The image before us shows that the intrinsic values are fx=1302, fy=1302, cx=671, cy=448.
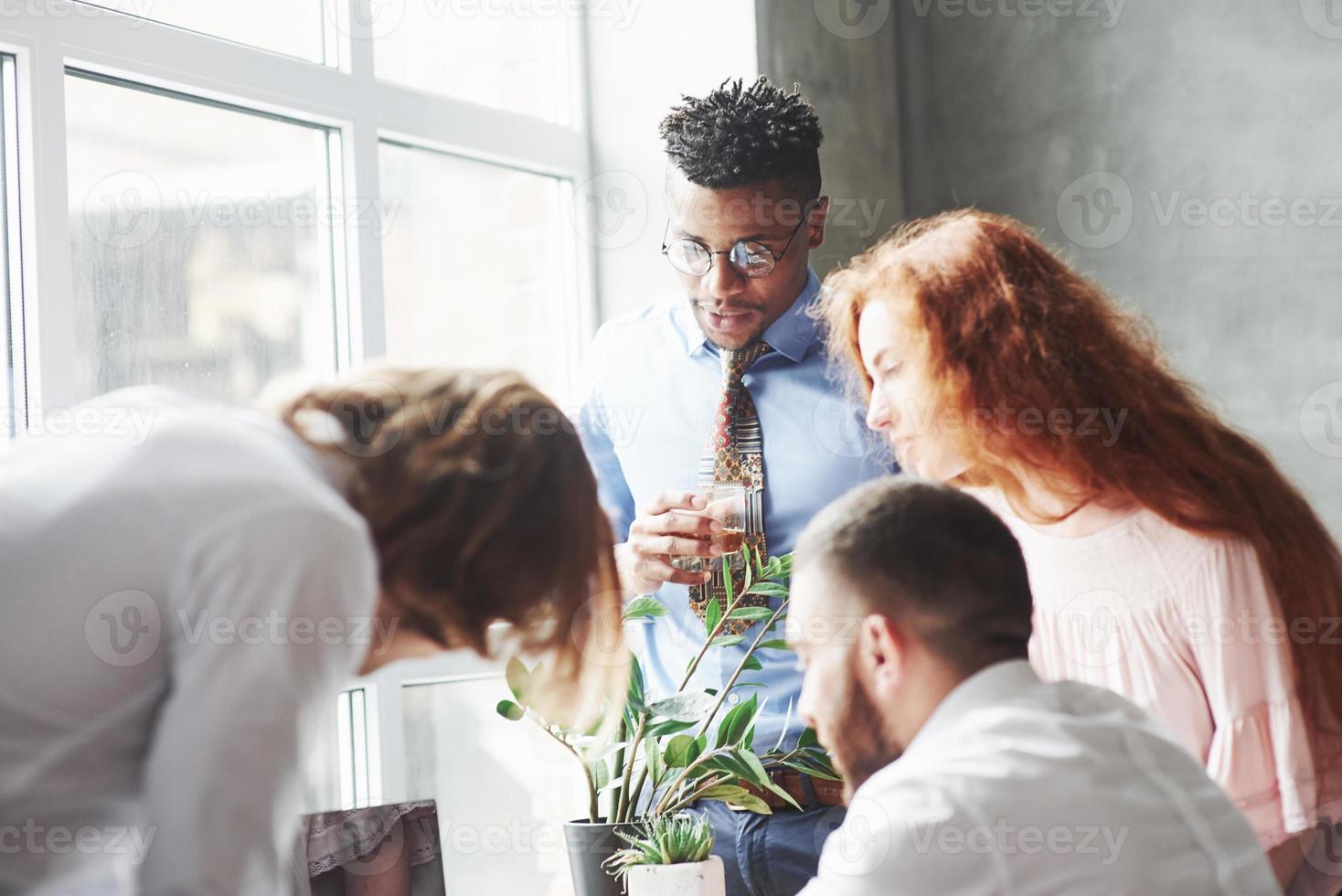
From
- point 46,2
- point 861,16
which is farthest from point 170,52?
point 861,16

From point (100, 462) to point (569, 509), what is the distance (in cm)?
41

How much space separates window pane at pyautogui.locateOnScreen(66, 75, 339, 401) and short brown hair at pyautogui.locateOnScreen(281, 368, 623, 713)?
1071mm

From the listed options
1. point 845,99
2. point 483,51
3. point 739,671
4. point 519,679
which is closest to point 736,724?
point 739,671

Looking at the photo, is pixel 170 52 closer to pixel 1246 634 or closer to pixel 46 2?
pixel 46 2

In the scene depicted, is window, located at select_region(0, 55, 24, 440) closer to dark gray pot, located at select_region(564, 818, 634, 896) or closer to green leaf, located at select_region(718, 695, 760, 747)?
dark gray pot, located at select_region(564, 818, 634, 896)

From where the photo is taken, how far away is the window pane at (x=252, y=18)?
220 centimetres

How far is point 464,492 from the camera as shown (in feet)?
3.87

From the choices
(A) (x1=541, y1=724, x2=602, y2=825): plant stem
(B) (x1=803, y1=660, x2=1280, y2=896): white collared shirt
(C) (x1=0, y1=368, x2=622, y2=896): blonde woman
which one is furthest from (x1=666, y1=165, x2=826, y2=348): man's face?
(B) (x1=803, y1=660, x2=1280, y2=896): white collared shirt

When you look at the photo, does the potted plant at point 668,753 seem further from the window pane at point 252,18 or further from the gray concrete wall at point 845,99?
the gray concrete wall at point 845,99

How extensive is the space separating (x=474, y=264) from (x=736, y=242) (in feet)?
3.13

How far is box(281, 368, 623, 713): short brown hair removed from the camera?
3.81ft

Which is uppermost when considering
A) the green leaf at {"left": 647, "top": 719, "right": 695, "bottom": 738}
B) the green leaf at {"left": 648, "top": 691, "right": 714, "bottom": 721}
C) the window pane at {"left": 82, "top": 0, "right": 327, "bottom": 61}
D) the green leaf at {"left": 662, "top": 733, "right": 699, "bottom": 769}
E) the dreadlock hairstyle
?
the window pane at {"left": 82, "top": 0, "right": 327, "bottom": 61}

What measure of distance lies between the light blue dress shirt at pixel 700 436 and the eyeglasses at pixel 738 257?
0.37ft

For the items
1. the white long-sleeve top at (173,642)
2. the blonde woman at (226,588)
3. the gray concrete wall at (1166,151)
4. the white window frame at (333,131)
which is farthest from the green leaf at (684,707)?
the gray concrete wall at (1166,151)
